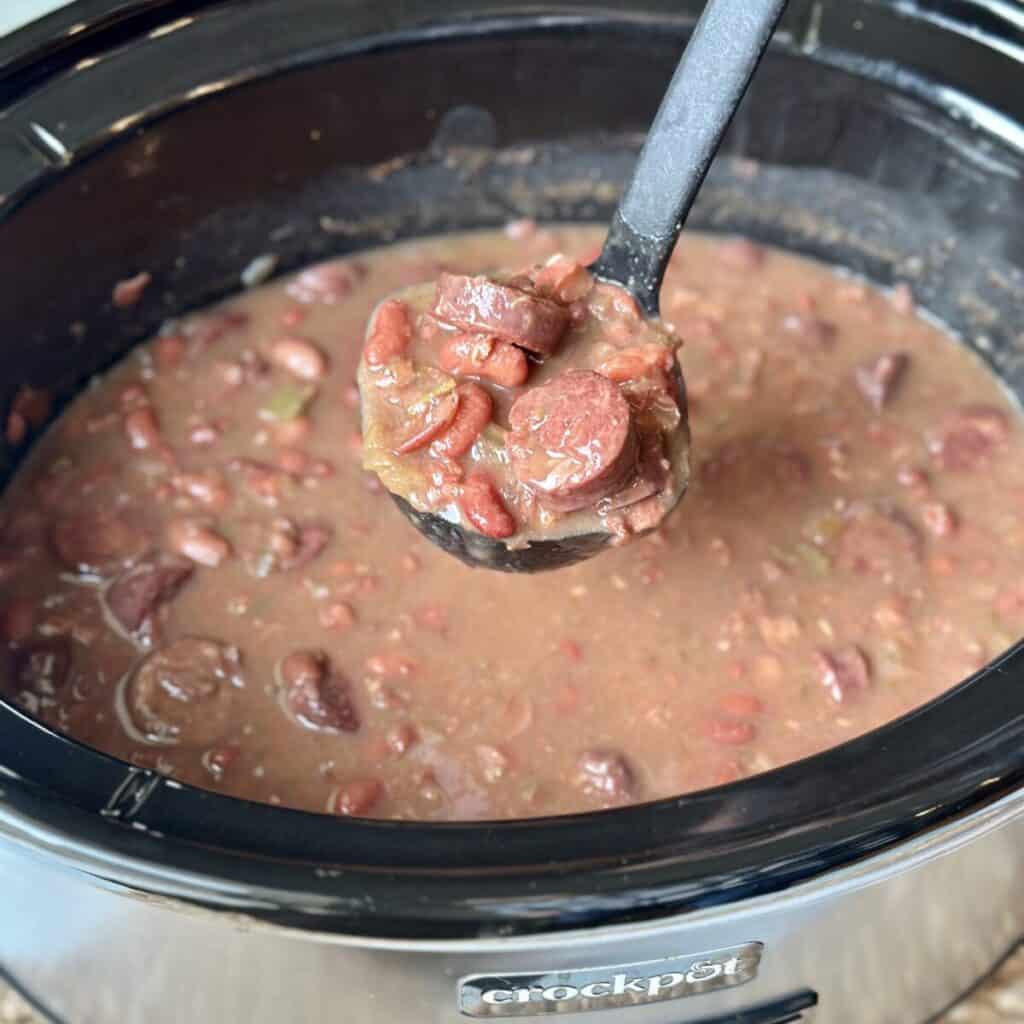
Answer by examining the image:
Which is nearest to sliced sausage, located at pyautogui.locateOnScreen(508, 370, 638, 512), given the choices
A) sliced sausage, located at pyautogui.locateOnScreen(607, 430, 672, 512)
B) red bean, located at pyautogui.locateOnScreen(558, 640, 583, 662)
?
sliced sausage, located at pyautogui.locateOnScreen(607, 430, 672, 512)

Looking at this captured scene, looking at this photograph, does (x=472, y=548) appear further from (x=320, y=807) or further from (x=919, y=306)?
(x=919, y=306)

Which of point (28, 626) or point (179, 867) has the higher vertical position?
point (28, 626)

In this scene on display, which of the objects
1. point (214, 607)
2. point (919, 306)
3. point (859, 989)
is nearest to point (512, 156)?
point (919, 306)

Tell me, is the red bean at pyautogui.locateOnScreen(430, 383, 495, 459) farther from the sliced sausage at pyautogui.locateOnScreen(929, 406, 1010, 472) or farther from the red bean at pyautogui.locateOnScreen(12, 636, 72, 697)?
the sliced sausage at pyautogui.locateOnScreen(929, 406, 1010, 472)

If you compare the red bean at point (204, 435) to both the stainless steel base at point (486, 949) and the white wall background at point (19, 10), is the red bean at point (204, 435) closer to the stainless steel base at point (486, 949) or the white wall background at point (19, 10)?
the stainless steel base at point (486, 949)

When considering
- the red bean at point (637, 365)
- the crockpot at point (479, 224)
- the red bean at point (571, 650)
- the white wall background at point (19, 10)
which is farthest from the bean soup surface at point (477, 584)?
the white wall background at point (19, 10)

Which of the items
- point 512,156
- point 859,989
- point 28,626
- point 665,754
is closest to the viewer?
point 859,989

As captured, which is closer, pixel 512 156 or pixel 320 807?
pixel 320 807
